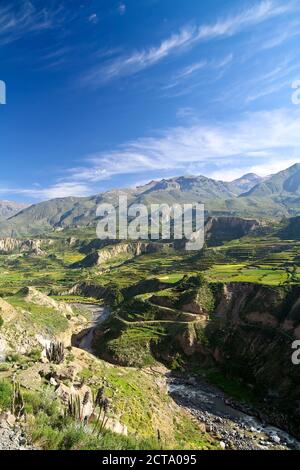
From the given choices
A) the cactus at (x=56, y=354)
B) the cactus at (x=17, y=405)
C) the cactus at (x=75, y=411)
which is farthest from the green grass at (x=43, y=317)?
the cactus at (x=17, y=405)

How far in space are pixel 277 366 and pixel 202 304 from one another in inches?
952

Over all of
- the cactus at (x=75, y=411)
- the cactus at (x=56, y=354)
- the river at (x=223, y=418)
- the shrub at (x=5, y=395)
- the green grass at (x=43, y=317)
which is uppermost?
the shrub at (x=5, y=395)

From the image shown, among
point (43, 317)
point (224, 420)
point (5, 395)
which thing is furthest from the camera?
point (43, 317)

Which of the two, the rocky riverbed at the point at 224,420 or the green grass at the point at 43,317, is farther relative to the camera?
the green grass at the point at 43,317

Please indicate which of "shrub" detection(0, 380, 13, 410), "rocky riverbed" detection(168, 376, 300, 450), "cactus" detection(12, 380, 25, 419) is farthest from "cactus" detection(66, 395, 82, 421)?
"rocky riverbed" detection(168, 376, 300, 450)

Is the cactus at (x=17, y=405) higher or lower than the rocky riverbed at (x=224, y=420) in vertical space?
higher

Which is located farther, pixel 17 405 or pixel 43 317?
pixel 43 317

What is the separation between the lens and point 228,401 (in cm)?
5222

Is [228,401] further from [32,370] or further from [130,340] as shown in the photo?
[32,370]

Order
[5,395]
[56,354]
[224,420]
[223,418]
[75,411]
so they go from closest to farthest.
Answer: [5,395], [75,411], [56,354], [224,420], [223,418]

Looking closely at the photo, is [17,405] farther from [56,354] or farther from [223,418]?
[223,418]

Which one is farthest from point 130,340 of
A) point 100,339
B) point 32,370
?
point 32,370

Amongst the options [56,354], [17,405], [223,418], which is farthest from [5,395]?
[223,418]

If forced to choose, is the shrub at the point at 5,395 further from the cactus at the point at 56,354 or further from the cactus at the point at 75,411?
the cactus at the point at 56,354
